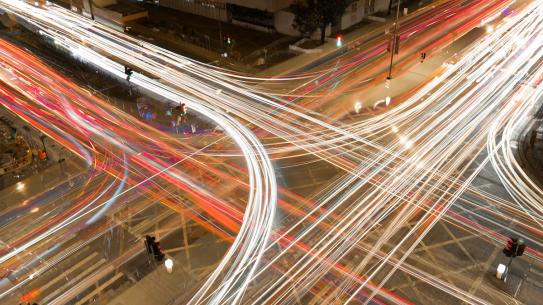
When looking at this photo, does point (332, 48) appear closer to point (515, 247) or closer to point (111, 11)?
point (111, 11)

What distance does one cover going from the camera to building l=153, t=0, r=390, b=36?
3144 cm

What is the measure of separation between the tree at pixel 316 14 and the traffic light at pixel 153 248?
19.9 metres

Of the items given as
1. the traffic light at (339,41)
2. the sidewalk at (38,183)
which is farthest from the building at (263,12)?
the sidewalk at (38,183)

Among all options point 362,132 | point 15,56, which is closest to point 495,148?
point 362,132

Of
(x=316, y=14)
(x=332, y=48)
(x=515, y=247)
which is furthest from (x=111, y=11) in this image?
(x=515, y=247)

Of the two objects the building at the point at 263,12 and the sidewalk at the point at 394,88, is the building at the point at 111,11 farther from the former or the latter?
the sidewalk at the point at 394,88

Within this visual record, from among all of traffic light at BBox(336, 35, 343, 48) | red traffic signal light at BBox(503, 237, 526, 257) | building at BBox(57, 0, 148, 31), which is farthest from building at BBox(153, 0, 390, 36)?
red traffic signal light at BBox(503, 237, 526, 257)

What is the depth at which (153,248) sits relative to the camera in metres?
12.3

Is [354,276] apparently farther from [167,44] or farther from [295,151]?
[167,44]

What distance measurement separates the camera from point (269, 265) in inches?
480

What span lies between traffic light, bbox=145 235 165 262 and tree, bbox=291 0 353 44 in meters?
19.9

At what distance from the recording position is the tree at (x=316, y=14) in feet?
91.2

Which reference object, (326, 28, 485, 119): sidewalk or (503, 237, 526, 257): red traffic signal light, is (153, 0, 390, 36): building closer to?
(326, 28, 485, 119): sidewalk

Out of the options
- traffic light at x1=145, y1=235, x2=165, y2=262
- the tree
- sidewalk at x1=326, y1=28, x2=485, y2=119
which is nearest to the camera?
traffic light at x1=145, y1=235, x2=165, y2=262
